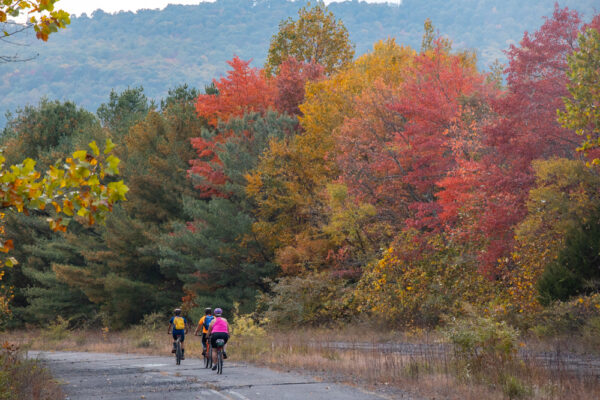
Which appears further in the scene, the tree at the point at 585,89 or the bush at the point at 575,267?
the bush at the point at 575,267

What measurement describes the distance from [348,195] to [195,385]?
19.1 meters

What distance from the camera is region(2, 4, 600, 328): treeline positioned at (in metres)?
20.7

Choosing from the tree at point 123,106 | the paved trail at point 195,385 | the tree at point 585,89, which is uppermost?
the tree at point 123,106

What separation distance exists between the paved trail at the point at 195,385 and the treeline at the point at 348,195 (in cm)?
411

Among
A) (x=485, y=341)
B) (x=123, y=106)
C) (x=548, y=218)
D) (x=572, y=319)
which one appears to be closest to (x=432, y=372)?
(x=485, y=341)

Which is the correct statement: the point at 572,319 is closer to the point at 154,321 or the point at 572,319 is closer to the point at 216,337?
the point at 216,337

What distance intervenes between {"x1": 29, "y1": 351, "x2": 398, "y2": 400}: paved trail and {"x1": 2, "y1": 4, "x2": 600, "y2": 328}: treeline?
4107 millimetres

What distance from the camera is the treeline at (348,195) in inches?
814

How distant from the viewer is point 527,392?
1075 centimetres

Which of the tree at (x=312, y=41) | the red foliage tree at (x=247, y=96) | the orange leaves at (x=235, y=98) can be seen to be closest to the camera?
the red foliage tree at (x=247, y=96)

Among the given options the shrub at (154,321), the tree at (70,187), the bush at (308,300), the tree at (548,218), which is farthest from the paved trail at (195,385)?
the shrub at (154,321)

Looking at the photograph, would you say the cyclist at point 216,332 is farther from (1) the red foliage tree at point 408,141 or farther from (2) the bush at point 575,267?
(1) the red foliage tree at point 408,141

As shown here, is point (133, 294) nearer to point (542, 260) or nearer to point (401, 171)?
point (401, 171)

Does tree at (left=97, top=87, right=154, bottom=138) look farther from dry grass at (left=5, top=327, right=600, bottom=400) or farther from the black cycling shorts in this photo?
the black cycling shorts
